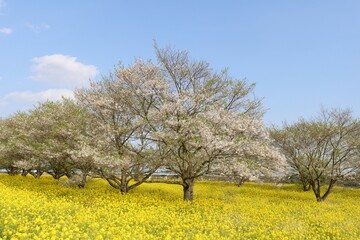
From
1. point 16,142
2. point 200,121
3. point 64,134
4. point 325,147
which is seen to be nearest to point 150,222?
point 200,121

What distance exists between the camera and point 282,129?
3197 cm

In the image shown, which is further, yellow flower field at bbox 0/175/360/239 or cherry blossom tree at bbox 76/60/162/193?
cherry blossom tree at bbox 76/60/162/193

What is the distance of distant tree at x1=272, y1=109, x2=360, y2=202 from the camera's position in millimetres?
28891


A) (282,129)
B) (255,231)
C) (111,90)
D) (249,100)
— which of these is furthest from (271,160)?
(282,129)

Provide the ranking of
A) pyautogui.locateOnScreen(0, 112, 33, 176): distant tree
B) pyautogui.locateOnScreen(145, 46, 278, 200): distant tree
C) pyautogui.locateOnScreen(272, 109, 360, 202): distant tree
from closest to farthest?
pyautogui.locateOnScreen(145, 46, 278, 200): distant tree, pyautogui.locateOnScreen(0, 112, 33, 176): distant tree, pyautogui.locateOnScreen(272, 109, 360, 202): distant tree

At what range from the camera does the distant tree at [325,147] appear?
2889cm

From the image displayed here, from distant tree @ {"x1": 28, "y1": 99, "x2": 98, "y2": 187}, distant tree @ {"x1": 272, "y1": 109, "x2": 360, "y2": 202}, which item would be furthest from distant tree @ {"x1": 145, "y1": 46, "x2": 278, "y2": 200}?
distant tree @ {"x1": 272, "y1": 109, "x2": 360, "y2": 202}

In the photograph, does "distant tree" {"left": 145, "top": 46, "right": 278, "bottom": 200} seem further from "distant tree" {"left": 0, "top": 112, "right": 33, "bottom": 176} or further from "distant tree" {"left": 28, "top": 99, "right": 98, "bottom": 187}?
"distant tree" {"left": 0, "top": 112, "right": 33, "bottom": 176}

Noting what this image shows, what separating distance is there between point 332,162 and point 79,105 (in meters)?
23.6

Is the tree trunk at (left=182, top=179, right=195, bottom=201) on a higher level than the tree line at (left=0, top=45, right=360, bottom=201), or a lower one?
lower

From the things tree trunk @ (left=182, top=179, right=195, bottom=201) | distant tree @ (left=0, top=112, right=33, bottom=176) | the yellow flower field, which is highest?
distant tree @ (left=0, top=112, right=33, bottom=176)

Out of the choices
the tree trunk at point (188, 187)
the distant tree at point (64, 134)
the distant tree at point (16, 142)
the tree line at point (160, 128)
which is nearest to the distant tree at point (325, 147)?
the tree line at point (160, 128)

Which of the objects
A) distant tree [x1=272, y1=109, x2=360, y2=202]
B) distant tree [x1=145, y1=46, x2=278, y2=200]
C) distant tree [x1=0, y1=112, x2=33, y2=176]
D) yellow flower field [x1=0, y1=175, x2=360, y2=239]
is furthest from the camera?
distant tree [x1=272, y1=109, x2=360, y2=202]

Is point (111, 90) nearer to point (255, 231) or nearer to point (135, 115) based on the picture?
point (135, 115)
